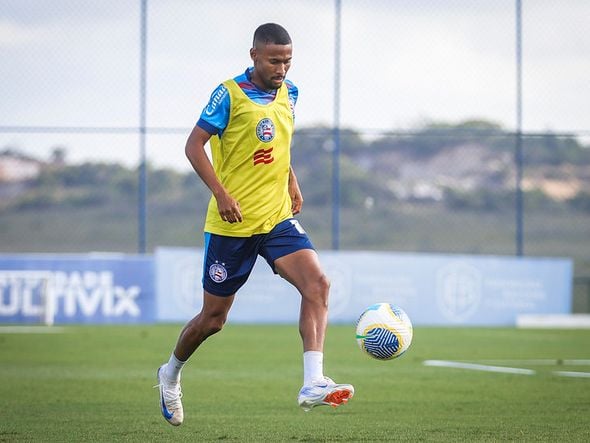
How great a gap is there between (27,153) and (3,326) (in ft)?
33.6

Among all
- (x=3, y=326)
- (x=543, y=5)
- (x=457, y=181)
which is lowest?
(x=3, y=326)

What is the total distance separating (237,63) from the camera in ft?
73.8

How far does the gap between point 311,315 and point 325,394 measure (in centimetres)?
61

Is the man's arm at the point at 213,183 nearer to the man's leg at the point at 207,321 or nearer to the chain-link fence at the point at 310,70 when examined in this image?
the man's leg at the point at 207,321

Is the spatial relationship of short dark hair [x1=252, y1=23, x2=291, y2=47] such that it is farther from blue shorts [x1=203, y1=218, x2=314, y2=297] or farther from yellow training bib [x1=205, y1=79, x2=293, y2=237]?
blue shorts [x1=203, y1=218, x2=314, y2=297]

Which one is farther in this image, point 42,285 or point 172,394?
point 42,285

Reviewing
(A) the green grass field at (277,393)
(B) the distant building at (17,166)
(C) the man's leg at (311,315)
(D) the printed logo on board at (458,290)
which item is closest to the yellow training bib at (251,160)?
(C) the man's leg at (311,315)

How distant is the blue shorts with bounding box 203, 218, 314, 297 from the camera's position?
23.4 ft

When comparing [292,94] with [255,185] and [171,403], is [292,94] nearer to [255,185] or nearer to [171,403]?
[255,185]

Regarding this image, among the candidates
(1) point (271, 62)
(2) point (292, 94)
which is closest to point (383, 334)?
(2) point (292, 94)

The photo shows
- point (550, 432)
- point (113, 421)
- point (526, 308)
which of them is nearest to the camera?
point (550, 432)

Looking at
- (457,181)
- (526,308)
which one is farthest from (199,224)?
(526,308)

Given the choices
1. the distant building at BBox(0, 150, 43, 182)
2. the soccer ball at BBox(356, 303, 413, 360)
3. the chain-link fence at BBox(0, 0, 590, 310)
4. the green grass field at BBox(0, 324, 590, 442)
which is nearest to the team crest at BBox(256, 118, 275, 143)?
the soccer ball at BBox(356, 303, 413, 360)

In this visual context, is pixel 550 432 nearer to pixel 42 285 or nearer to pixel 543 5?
pixel 42 285
